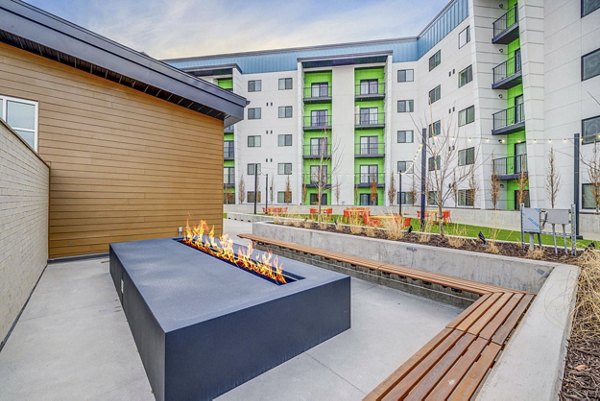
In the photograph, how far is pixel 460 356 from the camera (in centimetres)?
201

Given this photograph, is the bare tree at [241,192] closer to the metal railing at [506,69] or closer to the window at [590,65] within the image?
the metal railing at [506,69]

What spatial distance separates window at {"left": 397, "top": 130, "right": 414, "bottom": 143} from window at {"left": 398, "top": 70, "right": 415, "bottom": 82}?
14.5 feet

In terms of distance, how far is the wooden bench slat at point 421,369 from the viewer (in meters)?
1.63

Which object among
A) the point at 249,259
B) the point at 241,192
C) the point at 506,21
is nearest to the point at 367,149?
the point at 506,21

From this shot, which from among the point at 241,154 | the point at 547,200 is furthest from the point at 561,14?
the point at 241,154

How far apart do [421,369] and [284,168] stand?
75.3ft

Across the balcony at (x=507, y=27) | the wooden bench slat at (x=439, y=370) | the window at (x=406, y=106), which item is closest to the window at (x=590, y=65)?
the balcony at (x=507, y=27)

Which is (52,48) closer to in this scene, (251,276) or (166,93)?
(166,93)

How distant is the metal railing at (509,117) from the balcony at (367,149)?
8715 millimetres

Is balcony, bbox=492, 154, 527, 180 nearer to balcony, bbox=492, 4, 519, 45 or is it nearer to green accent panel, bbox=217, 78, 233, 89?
balcony, bbox=492, 4, 519, 45

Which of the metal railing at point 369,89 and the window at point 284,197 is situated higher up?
Answer: the metal railing at point 369,89

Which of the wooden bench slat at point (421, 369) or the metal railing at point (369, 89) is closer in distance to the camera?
the wooden bench slat at point (421, 369)

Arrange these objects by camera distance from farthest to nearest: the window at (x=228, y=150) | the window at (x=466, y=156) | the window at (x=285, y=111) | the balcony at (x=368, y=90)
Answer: the window at (x=228, y=150) → the window at (x=285, y=111) → the balcony at (x=368, y=90) → the window at (x=466, y=156)

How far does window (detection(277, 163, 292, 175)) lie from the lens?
24.2 metres
